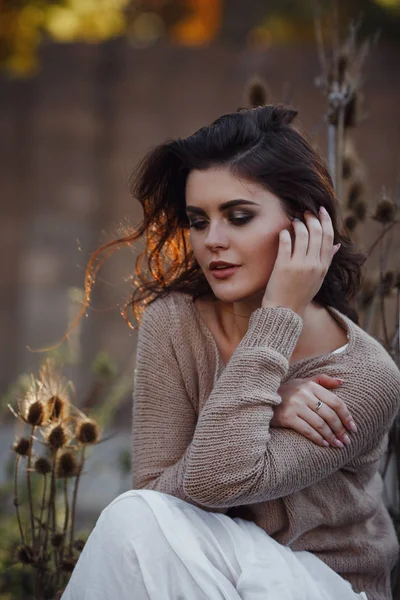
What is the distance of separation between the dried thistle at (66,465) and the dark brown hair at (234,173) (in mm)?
413

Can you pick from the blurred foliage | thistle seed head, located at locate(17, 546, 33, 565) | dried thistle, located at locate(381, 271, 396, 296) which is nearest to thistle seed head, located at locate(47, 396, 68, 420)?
thistle seed head, located at locate(17, 546, 33, 565)

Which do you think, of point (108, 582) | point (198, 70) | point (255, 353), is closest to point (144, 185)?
point (255, 353)

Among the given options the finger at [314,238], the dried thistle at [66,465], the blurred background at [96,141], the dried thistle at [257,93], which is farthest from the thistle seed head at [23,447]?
the blurred background at [96,141]

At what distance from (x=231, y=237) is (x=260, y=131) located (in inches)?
12.4

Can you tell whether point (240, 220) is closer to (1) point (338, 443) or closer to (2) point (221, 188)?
(2) point (221, 188)

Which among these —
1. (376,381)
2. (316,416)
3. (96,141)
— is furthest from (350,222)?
(96,141)

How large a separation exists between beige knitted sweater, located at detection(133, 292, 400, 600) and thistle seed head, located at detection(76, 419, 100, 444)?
0.12m

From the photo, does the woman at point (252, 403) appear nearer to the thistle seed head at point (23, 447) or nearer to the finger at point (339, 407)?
the finger at point (339, 407)

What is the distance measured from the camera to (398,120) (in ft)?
20.1

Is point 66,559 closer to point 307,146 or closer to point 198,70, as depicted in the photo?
point 307,146

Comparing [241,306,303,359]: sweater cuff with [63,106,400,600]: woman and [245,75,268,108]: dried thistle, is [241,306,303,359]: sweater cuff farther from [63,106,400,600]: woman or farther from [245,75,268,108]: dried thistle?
[245,75,268,108]: dried thistle

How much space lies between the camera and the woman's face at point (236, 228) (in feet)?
7.22

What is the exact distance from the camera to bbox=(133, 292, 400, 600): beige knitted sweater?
2.03 metres

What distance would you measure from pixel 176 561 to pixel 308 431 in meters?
0.45
